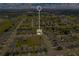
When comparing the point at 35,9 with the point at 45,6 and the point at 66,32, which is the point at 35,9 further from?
the point at 66,32

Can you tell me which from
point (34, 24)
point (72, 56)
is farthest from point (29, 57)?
point (72, 56)

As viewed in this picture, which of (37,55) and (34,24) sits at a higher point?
(34,24)

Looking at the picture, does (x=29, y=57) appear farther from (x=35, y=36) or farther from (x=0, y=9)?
(x=0, y=9)

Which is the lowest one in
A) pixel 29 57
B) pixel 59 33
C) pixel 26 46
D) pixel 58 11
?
pixel 29 57

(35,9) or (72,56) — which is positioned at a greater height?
(35,9)

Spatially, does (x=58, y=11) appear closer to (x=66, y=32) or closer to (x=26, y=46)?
(x=66, y=32)

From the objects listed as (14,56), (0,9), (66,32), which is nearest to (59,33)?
(66,32)

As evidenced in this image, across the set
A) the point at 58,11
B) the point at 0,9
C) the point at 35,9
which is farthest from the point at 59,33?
the point at 0,9
